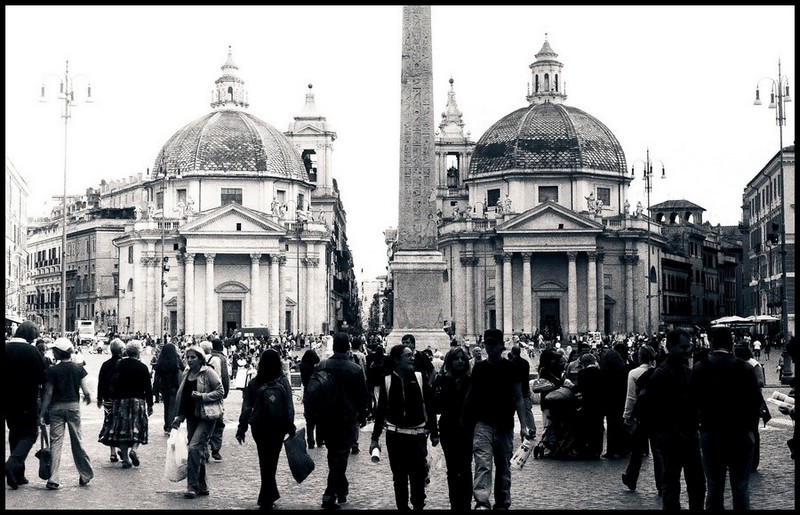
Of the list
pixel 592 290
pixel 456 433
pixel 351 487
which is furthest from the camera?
pixel 592 290

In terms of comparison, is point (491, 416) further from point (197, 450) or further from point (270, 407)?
point (197, 450)

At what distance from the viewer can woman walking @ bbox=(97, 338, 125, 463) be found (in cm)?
1606

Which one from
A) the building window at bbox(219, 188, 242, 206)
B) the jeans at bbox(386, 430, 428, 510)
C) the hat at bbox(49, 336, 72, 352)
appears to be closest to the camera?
the jeans at bbox(386, 430, 428, 510)

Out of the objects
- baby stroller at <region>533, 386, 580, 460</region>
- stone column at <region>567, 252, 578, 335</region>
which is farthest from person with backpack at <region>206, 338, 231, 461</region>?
stone column at <region>567, 252, 578, 335</region>

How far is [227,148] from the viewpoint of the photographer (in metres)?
87.1

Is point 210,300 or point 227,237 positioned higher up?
point 227,237

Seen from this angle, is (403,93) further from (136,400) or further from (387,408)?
(387,408)

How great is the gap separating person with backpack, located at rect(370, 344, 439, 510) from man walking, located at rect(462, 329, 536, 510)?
41 centimetres

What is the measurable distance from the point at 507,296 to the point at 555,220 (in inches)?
209

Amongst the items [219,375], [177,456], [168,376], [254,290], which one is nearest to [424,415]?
[177,456]

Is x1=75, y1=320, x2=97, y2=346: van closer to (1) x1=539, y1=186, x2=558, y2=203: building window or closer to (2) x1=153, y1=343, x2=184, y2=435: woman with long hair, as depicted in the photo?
(1) x1=539, y1=186, x2=558, y2=203: building window

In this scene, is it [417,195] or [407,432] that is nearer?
[407,432]

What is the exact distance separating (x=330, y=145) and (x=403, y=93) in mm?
72927

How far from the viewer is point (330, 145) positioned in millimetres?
103125
